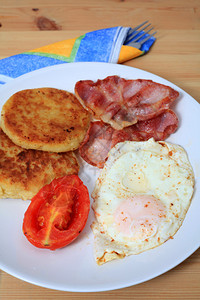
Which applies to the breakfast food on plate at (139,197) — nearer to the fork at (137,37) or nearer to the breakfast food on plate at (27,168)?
the breakfast food on plate at (27,168)

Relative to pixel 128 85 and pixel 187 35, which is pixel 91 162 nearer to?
pixel 128 85

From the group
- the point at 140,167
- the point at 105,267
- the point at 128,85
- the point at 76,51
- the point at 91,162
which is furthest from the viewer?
the point at 76,51

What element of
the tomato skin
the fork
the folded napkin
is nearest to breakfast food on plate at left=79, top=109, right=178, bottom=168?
the tomato skin

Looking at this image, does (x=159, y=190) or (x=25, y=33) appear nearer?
(x=159, y=190)

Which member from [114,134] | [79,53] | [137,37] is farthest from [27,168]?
[137,37]

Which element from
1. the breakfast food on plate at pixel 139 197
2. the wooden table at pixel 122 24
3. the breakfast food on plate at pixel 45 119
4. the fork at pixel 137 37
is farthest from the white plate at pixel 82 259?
the fork at pixel 137 37

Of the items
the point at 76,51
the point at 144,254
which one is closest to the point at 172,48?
the point at 76,51

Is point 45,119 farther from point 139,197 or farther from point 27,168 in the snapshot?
point 139,197
